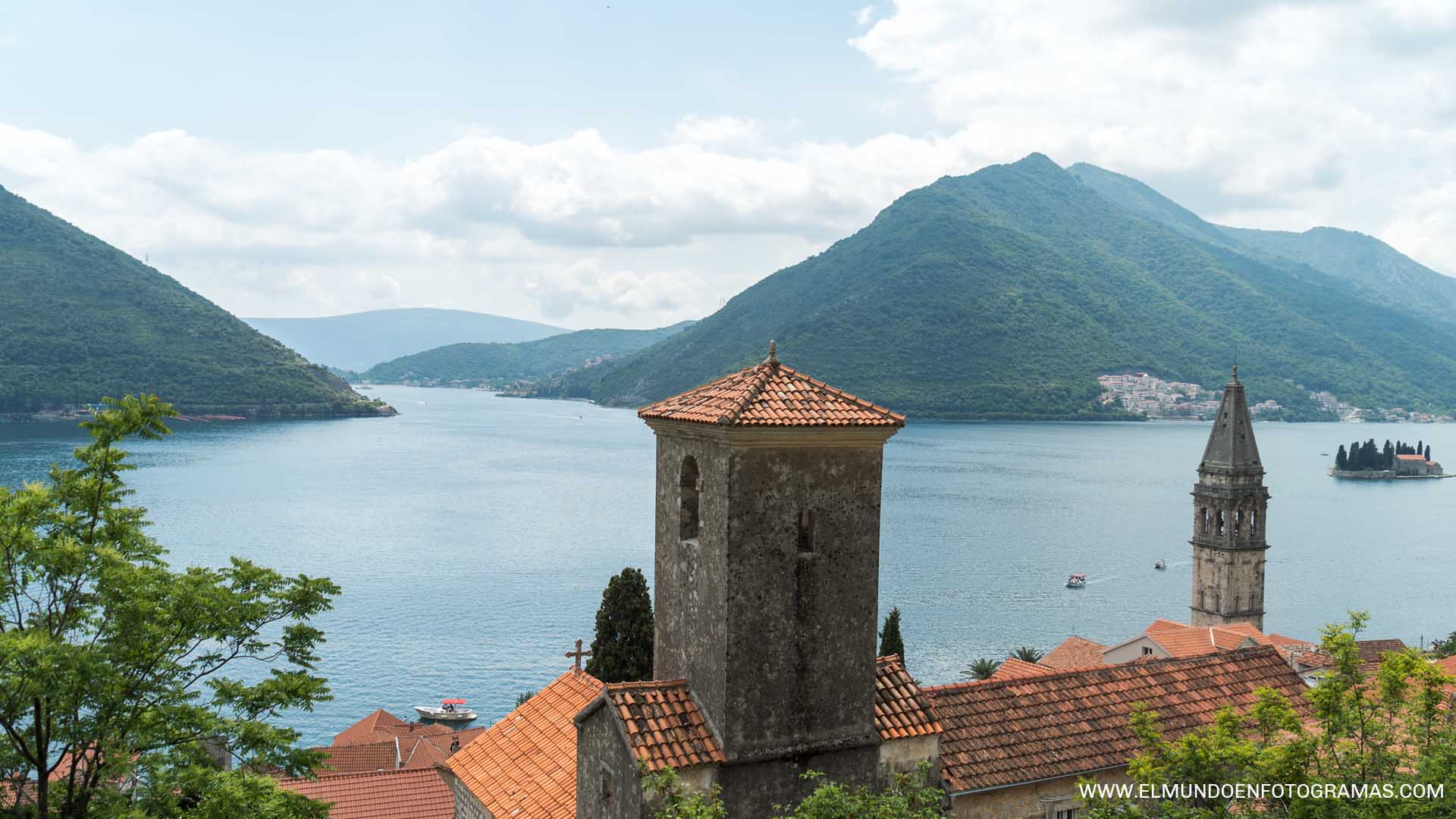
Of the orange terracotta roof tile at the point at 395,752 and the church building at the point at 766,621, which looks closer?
the church building at the point at 766,621

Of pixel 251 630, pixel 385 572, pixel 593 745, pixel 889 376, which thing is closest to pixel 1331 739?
pixel 593 745

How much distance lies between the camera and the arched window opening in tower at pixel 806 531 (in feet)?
30.2

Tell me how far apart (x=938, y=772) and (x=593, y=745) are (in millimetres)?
3376

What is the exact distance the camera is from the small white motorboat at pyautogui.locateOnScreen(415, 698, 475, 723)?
40719 millimetres

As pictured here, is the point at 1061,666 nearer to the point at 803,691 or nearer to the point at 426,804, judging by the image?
the point at 426,804

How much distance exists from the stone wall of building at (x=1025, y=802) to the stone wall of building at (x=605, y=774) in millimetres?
3301

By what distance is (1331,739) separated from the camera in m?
7.88

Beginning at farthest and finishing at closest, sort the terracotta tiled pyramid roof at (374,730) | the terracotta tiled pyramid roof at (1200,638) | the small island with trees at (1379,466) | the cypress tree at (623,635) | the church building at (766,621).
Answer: the small island with trees at (1379,466) < the terracotta tiled pyramid roof at (1200,638) < the terracotta tiled pyramid roof at (374,730) < the cypress tree at (623,635) < the church building at (766,621)

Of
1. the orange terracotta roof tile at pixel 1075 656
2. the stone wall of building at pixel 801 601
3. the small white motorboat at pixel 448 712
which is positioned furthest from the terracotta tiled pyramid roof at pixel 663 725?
the small white motorboat at pixel 448 712

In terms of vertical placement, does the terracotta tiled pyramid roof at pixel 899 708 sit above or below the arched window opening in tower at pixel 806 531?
below

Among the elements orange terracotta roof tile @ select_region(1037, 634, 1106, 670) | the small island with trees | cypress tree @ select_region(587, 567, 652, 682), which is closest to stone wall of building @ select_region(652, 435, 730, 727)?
cypress tree @ select_region(587, 567, 652, 682)

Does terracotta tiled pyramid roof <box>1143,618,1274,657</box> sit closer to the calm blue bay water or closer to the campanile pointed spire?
the campanile pointed spire

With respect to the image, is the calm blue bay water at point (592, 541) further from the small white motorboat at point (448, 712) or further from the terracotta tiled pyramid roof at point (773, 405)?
the terracotta tiled pyramid roof at point (773, 405)

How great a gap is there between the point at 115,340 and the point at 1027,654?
462ft
